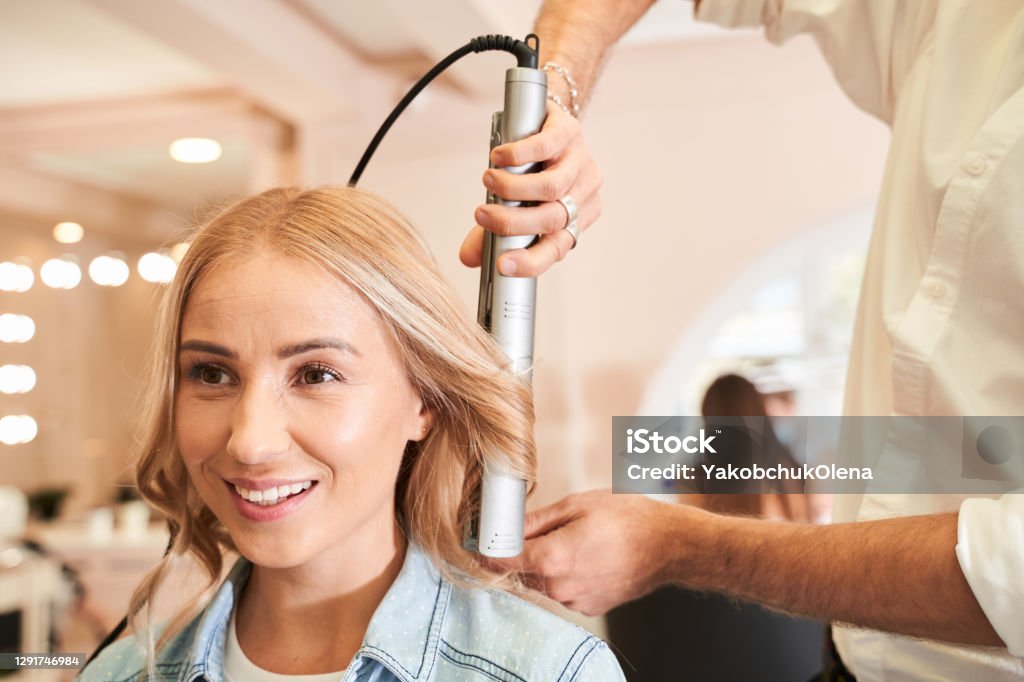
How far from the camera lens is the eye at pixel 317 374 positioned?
0.91 meters

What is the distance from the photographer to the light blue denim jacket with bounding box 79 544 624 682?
90cm

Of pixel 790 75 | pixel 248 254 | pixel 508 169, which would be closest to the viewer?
pixel 508 169

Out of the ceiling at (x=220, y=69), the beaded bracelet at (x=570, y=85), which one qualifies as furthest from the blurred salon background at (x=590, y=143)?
the beaded bracelet at (x=570, y=85)

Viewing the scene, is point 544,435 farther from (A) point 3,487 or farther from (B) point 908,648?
(A) point 3,487

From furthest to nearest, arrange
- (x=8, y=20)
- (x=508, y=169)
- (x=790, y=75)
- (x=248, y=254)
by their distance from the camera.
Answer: (x=790, y=75) → (x=8, y=20) → (x=248, y=254) → (x=508, y=169)

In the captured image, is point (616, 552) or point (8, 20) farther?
point (8, 20)

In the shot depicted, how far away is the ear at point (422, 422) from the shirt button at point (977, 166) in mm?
604

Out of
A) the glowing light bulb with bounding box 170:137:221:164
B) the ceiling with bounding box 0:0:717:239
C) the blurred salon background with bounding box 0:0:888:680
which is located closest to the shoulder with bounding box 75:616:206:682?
the blurred salon background with bounding box 0:0:888:680

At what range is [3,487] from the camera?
569cm

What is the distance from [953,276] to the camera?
876mm

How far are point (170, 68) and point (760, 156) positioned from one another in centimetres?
256

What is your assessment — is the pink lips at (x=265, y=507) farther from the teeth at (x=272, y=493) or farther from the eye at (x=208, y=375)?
the eye at (x=208, y=375)

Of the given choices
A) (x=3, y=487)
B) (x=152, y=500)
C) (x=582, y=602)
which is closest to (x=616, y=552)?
(x=582, y=602)

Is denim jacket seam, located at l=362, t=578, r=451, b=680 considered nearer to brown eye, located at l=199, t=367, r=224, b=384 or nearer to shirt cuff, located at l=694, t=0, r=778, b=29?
brown eye, located at l=199, t=367, r=224, b=384
